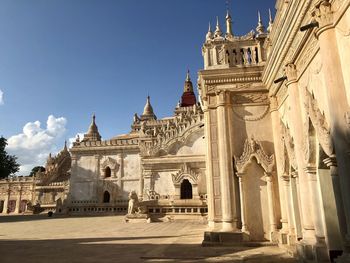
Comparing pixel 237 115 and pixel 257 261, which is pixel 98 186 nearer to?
pixel 237 115

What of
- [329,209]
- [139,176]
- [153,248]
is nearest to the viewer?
[329,209]

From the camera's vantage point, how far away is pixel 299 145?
7500mm

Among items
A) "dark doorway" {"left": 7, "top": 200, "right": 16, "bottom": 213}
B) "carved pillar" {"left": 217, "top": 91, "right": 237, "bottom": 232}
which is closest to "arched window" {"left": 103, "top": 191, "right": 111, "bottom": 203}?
"dark doorway" {"left": 7, "top": 200, "right": 16, "bottom": 213}

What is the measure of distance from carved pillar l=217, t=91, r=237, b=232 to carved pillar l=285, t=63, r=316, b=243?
282 centimetres

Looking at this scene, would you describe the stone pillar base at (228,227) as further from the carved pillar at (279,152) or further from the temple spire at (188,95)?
the temple spire at (188,95)

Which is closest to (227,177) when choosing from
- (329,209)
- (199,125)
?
(329,209)

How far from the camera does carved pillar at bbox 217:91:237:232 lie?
387 inches

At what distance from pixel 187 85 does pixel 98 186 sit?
3017 cm

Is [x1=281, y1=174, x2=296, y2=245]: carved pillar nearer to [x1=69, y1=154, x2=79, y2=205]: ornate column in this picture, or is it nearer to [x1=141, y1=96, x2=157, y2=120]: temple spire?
[x1=69, y1=154, x2=79, y2=205]: ornate column

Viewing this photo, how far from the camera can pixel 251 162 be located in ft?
33.1

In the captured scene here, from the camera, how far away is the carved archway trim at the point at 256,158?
9953 mm

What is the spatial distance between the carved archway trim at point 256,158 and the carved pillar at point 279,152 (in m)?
0.25

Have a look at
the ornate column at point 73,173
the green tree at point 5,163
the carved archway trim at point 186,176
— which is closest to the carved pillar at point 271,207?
the carved archway trim at point 186,176

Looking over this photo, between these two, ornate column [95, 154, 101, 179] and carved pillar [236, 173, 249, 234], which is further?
ornate column [95, 154, 101, 179]
